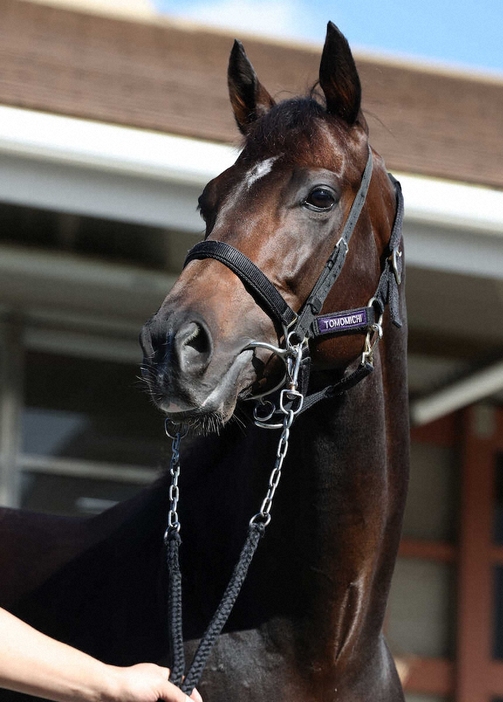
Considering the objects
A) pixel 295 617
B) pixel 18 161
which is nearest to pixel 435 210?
pixel 18 161

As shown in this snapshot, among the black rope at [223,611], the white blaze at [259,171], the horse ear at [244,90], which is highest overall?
the horse ear at [244,90]

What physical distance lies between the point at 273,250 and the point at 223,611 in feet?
2.47

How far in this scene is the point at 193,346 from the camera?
1.80 metres

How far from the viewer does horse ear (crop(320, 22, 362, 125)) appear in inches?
85.0

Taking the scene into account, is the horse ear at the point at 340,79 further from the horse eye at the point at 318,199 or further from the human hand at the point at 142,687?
the human hand at the point at 142,687

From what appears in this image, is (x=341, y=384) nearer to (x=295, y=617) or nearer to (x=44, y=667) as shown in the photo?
(x=295, y=617)

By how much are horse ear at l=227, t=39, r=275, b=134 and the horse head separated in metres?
0.11

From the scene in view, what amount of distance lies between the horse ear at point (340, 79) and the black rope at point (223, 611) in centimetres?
98

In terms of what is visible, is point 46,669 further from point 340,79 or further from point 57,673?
point 340,79

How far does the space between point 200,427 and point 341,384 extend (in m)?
0.40

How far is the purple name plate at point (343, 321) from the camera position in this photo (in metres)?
2.03

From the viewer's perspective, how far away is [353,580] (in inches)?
83.8

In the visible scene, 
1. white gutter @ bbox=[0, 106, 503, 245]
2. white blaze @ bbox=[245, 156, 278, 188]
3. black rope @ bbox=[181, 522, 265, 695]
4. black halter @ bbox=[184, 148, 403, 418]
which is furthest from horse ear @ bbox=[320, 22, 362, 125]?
white gutter @ bbox=[0, 106, 503, 245]

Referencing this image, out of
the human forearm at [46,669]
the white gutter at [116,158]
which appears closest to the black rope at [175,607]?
the human forearm at [46,669]
